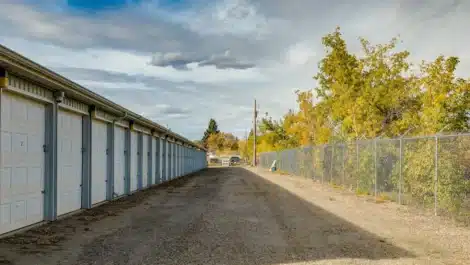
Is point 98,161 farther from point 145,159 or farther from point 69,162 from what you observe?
point 145,159

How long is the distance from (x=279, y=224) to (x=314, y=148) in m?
18.9

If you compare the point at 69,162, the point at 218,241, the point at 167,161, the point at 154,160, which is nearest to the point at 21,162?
the point at 69,162

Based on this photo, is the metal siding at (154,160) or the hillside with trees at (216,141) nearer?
the metal siding at (154,160)

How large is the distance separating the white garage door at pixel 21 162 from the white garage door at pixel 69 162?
1003mm

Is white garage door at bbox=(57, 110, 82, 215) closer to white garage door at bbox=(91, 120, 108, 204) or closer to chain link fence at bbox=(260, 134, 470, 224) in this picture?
white garage door at bbox=(91, 120, 108, 204)

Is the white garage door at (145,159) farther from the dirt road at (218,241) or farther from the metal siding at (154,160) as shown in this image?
the dirt road at (218,241)

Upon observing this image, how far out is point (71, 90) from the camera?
11602mm

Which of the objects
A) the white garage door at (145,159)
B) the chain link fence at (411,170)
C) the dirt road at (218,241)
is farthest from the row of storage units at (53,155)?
the chain link fence at (411,170)

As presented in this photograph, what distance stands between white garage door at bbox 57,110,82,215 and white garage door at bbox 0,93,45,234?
100cm

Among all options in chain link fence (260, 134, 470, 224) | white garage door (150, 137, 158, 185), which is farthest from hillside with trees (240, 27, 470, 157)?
white garage door (150, 137, 158, 185)

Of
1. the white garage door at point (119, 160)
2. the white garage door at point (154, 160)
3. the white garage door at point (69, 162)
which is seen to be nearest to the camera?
the white garage door at point (69, 162)

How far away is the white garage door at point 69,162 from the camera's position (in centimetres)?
1184

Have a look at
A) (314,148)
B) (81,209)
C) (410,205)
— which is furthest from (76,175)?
(314,148)

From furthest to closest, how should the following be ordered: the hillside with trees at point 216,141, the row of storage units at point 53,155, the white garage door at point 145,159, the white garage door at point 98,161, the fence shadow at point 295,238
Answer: the hillside with trees at point 216,141 < the white garage door at point 145,159 < the white garage door at point 98,161 < the row of storage units at point 53,155 < the fence shadow at point 295,238
